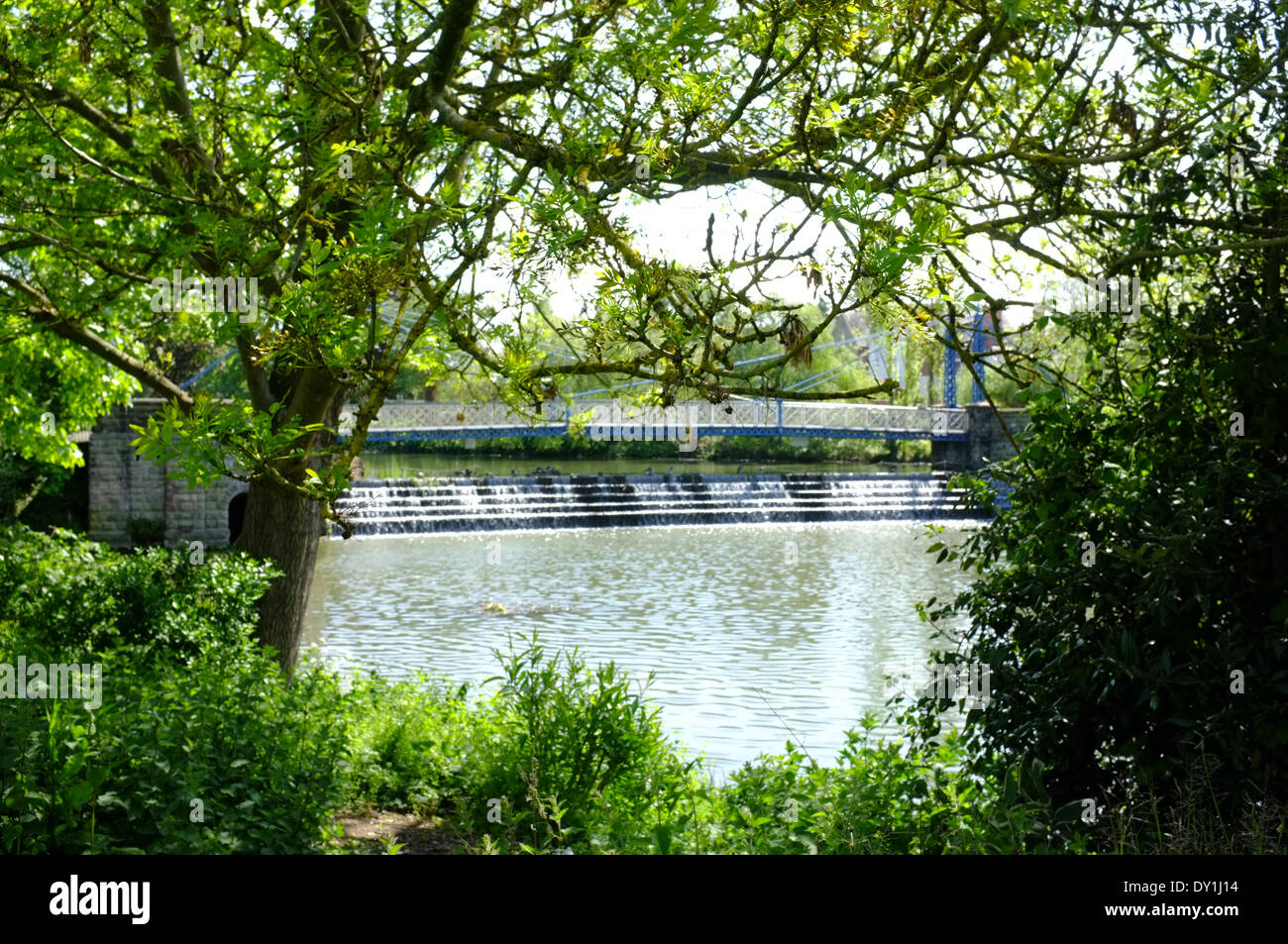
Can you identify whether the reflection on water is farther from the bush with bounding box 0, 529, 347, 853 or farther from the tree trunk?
the bush with bounding box 0, 529, 347, 853

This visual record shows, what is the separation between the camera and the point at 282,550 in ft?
24.0

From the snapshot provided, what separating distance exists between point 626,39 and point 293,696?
369 centimetres

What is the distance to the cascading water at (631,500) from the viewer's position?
24.1 metres

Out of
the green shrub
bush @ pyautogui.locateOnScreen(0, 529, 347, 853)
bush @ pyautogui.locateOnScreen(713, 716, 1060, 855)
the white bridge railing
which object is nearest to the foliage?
bush @ pyautogui.locateOnScreen(713, 716, 1060, 855)

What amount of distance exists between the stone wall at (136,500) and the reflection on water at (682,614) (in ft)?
7.09

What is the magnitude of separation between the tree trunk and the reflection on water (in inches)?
72.4

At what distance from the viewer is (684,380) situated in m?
3.72

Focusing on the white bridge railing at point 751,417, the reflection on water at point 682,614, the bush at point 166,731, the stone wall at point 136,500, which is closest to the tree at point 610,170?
the bush at point 166,731

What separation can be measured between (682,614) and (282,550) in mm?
7520

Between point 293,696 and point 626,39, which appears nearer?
point 626,39

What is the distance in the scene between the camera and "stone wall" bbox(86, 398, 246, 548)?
19.6m
